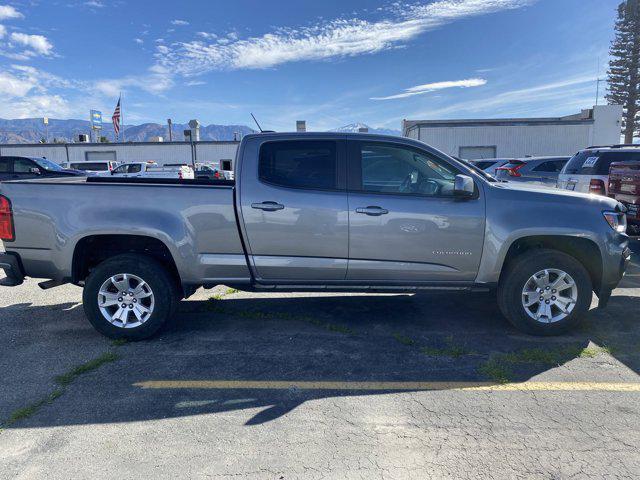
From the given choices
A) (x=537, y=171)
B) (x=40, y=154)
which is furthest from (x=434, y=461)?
(x=40, y=154)

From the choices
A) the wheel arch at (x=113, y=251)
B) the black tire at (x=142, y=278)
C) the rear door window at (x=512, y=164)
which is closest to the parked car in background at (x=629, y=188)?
the rear door window at (x=512, y=164)

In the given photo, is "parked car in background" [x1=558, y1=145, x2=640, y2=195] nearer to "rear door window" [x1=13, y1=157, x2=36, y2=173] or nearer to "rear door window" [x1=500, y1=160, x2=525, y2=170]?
"rear door window" [x1=500, y1=160, x2=525, y2=170]

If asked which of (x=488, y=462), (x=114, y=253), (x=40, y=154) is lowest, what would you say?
(x=488, y=462)

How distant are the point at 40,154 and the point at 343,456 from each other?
47.7 meters

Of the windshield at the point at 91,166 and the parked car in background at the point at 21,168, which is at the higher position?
the windshield at the point at 91,166

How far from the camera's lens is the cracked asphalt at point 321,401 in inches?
104

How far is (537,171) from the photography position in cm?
1399

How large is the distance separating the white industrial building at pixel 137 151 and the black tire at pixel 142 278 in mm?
37811

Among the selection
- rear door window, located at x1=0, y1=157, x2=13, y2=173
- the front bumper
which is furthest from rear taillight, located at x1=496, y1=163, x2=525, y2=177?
rear door window, located at x1=0, y1=157, x2=13, y2=173

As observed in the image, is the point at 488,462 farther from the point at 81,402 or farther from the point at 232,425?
the point at 81,402

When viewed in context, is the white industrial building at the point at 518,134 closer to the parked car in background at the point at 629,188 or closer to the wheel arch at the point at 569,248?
the parked car in background at the point at 629,188

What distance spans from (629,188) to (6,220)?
8.62 m

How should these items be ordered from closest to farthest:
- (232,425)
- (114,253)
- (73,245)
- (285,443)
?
1. (285,443)
2. (232,425)
3. (73,245)
4. (114,253)

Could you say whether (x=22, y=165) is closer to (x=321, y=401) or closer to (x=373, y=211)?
(x=373, y=211)
